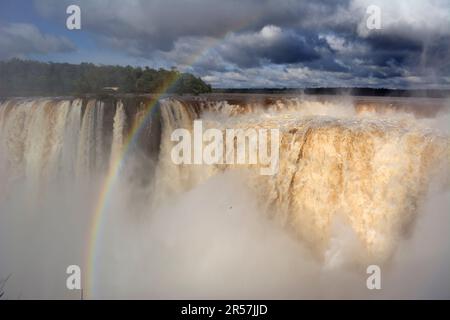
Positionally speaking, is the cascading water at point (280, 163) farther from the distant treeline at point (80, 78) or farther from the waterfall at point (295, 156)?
the distant treeline at point (80, 78)

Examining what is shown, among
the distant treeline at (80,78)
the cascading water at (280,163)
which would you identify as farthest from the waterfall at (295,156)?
the distant treeline at (80,78)

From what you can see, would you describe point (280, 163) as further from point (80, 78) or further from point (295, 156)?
point (80, 78)

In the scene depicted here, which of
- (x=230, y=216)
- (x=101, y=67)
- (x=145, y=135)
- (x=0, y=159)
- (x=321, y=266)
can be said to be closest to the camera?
(x=321, y=266)

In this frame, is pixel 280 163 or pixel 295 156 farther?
pixel 280 163

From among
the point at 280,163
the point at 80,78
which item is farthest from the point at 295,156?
the point at 80,78

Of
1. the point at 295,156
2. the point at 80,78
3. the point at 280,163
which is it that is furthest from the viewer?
the point at 80,78

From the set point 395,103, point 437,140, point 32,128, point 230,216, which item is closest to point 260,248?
point 230,216

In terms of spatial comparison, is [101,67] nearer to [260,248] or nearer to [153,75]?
[153,75]
